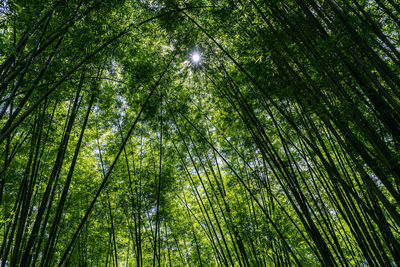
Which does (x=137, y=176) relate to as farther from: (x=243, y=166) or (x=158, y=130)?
(x=243, y=166)

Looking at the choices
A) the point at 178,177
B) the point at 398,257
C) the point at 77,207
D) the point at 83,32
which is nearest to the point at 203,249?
the point at 178,177

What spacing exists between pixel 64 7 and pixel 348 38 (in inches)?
119

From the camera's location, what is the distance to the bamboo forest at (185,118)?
2.33m

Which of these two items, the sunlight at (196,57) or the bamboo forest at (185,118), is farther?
the sunlight at (196,57)

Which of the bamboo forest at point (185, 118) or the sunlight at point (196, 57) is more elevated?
the sunlight at point (196, 57)

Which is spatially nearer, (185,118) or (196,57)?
(185,118)

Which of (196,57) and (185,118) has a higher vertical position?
(196,57)

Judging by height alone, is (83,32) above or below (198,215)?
above

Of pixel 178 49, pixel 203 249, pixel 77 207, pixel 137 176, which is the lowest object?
pixel 203 249

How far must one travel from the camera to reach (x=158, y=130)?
5062mm

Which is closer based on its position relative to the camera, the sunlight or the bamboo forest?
the bamboo forest

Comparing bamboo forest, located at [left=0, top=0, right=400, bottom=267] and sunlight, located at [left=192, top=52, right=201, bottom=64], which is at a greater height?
sunlight, located at [left=192, top=52, right=201, bottom=64]

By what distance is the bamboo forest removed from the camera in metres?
2.33

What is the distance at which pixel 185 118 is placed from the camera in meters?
4.09
